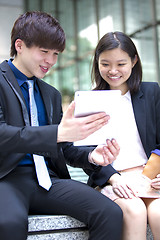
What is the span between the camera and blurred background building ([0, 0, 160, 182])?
27.2 feet

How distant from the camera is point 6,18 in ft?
26.6

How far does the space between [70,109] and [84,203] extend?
0.57m

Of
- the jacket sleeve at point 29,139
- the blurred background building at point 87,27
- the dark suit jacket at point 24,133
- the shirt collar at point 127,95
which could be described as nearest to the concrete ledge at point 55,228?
the dark suit jacket at point 24,133

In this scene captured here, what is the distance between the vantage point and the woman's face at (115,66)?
2.40 meters

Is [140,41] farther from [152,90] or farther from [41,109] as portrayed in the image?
[41,109]

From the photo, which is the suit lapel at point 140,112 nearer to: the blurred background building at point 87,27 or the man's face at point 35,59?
the man's face at point 35,59

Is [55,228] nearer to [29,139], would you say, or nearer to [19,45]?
[29,139]

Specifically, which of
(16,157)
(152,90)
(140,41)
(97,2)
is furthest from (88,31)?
(16,157)

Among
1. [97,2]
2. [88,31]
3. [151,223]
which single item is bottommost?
[151,223]

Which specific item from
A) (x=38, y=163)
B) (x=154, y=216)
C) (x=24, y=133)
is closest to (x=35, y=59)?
(x=24, y=133)

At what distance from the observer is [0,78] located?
1989 millimetres

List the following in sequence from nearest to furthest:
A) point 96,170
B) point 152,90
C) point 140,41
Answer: point 96,170
point 152,90
point 140,41

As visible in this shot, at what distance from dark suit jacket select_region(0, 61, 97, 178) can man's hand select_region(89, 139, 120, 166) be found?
69mm

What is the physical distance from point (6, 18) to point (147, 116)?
21.9 ft
